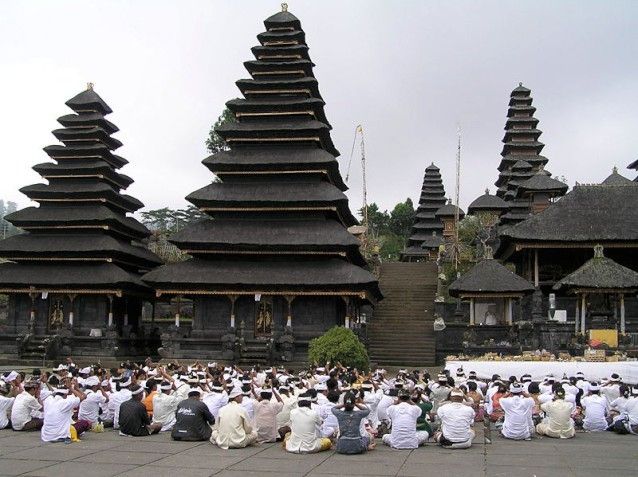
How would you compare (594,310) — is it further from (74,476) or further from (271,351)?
(74,476)

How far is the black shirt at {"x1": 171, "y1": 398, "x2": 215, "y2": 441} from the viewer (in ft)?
52.6

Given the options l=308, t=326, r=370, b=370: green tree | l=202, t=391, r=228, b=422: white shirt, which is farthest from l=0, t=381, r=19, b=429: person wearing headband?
l=308, t=326, r=370, b=370: green tree

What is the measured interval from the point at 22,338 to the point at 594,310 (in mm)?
28840

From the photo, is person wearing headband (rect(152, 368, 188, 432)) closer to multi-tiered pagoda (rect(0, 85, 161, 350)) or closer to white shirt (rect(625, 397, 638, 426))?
white shirt (rect(625, 397, 638, 426))

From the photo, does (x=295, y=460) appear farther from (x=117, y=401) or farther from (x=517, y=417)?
(x=117, y=401)

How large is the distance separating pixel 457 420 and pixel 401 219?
10225cm

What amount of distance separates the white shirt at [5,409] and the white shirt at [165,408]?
324 cm

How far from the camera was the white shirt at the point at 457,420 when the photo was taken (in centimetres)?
1493

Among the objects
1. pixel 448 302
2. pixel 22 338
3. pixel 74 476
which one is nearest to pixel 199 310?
pixel 22 338

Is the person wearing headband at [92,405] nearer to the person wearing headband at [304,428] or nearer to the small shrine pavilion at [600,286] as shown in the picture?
the person wearing headband at [304,428]

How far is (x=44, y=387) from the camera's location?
1889 cm

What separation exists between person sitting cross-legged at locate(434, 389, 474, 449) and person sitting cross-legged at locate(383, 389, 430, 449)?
1.76ft

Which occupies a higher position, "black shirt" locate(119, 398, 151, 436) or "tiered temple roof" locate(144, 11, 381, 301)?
"tiered temple roof" locate(144, 11, 381, 301)

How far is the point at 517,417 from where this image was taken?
16.5m
